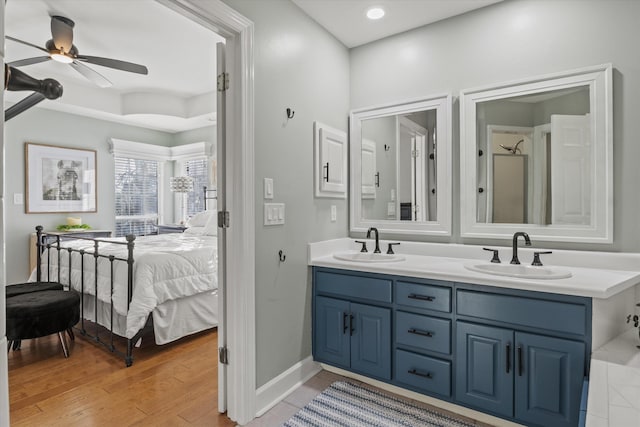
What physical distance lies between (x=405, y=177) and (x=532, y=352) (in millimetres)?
1423

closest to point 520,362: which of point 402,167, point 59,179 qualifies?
point 402,167

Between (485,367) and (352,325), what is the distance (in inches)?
31.4

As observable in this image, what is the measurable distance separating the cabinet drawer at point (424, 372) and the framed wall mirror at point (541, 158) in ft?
2.96

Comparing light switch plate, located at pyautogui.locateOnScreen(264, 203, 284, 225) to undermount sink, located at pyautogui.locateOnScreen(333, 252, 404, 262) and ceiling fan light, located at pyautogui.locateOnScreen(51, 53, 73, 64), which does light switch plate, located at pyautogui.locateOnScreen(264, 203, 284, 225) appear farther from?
ceiling fan light, located at pyautogui.locateOnScreen(51, 53, 73, 64)

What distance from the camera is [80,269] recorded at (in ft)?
10.5

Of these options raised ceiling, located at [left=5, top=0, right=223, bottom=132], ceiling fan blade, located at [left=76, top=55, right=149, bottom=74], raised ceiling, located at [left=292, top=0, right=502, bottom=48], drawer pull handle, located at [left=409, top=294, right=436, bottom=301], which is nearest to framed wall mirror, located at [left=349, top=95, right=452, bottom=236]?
raised ceiling, located at [left=292, top=0, right=502, bottom=48]

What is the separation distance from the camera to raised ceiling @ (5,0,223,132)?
283 cm

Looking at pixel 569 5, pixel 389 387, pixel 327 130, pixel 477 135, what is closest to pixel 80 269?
pixel 327 130

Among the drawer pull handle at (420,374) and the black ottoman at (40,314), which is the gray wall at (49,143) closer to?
the black ottoman at (40,314)

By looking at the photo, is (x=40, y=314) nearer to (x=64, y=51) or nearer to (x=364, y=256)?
(x=64, y=51)

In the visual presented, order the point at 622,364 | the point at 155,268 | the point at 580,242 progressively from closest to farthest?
the point at 622,364
the point at 580,242
the point at 155,268

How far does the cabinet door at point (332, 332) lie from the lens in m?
2.33

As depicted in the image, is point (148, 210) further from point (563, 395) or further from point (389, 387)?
point (563, 395)

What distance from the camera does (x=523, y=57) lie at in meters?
2.25
